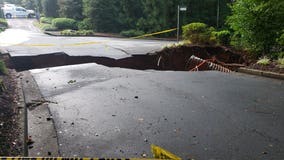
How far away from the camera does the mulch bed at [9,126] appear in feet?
13.2

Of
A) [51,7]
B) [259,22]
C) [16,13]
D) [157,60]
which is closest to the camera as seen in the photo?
[259,22]

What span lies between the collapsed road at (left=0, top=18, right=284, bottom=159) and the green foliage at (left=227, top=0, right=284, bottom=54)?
7.98 feet

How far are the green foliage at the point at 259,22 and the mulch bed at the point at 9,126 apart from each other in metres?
8.25

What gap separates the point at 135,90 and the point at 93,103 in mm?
1399

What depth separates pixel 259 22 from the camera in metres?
10.4

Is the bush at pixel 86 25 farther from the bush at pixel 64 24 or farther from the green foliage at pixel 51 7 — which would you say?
the green foliage at pixel 51 7

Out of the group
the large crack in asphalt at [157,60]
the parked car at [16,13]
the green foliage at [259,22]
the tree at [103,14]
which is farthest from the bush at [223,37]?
the parked car at [16,13]

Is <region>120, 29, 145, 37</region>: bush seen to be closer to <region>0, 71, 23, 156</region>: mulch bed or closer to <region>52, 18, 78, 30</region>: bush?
<region>52, 18, 78, 30</region>: bush

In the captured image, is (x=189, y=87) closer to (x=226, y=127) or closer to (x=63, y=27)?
(x=226, y=127)

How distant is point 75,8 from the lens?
31984mm

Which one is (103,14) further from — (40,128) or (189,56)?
(40,128)

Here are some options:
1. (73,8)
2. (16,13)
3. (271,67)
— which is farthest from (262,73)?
(16,13)

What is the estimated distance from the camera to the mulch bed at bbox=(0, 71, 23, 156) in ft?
13.2

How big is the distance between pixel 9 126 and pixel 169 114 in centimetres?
282
